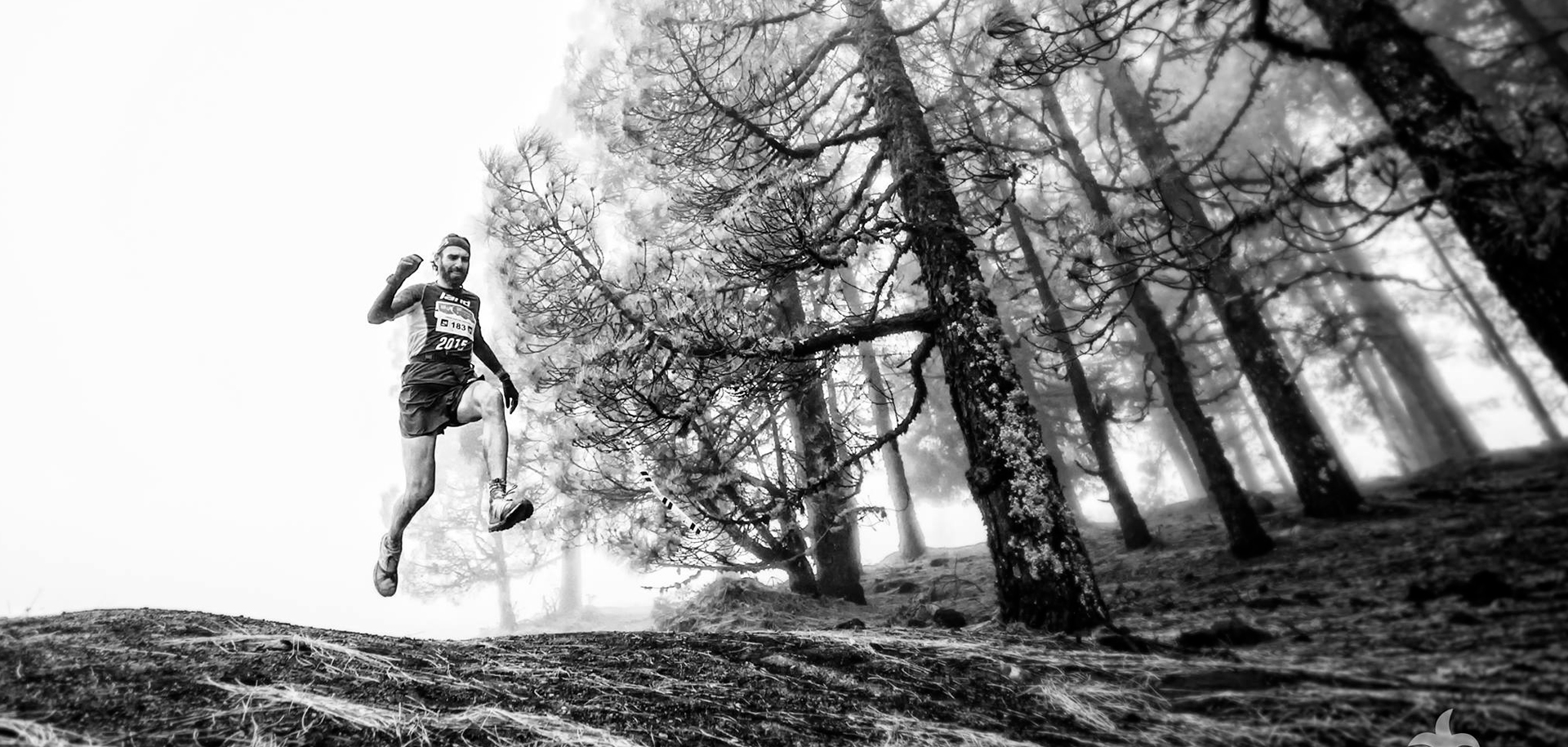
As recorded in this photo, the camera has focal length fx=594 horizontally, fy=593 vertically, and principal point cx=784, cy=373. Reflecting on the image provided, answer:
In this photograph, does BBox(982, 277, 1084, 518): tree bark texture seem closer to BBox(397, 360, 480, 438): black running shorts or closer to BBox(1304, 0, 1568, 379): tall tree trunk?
BBox(1304, 0, 1568, 379): tall tree trunk

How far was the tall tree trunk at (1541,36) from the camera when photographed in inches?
78.0

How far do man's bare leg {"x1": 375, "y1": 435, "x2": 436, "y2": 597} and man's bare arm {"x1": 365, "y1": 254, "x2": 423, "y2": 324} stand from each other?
29.1 inches

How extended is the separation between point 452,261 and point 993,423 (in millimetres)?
3496

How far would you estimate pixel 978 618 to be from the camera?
4.91 metres

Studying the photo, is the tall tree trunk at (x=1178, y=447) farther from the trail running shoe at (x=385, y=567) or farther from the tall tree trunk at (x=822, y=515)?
the trail running shoe at (x=385, y=567)

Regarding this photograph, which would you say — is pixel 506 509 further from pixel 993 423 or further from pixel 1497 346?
Answer: pixel 1497 346

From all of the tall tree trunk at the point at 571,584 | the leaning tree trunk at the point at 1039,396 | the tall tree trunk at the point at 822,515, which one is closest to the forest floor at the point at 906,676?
the tall tree trunk at the point at 822,515

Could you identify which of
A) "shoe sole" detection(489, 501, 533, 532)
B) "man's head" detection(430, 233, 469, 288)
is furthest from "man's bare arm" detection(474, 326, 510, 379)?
"shoe sole" detection(489, 501, 533, 532)

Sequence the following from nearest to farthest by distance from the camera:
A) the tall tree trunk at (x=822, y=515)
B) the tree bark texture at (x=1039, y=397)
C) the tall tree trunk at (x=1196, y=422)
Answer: the tall tree trunk at (x=1196, y=422) < the tall tree trunk at (x=822, y=515) < the tree bark texture at (x=1039, y=397)

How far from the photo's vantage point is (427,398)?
3299 mm

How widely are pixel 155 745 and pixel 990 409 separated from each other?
3.79m

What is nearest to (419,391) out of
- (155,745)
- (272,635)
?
(272,635)

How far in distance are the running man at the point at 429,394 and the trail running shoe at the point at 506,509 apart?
12 mm

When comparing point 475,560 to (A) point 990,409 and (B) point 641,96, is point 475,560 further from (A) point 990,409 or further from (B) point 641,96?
(A) point 990,409
